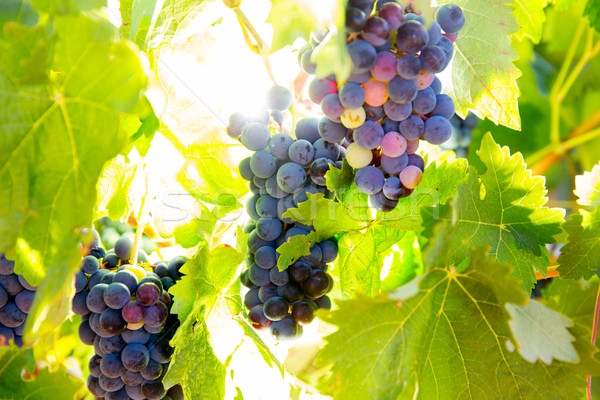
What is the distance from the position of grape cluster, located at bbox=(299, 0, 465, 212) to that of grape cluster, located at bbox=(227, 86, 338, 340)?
0.25ft

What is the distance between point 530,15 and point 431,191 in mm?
387

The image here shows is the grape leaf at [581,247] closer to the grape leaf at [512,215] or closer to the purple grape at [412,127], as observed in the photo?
the grape leaf at [512,215]

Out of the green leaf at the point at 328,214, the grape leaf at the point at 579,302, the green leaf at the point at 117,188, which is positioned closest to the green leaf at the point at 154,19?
the green leaf at the point at 117,188

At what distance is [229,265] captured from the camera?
834mm

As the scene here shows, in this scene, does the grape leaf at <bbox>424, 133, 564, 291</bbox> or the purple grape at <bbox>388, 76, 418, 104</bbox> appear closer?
the purple grape at <bbox>388, 76, 418, 104</bbox>

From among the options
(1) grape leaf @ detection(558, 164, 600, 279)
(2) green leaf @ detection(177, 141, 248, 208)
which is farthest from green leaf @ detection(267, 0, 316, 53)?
(1) grape leaf @ detection(558, 164, 600, 279)

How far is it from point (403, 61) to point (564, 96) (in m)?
1.19

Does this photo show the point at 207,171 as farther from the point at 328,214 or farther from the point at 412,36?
the point at 412,36

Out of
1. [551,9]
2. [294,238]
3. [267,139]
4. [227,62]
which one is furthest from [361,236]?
[551,9]

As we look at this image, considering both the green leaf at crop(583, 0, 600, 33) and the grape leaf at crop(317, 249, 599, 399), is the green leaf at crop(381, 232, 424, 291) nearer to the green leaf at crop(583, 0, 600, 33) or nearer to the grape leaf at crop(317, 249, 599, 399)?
the grape leaf at crop(317, 249, 599, 399)

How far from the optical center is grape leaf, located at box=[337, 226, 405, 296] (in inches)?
32.0

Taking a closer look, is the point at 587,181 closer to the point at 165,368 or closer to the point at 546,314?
the point at 546,314

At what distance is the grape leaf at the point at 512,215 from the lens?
773 millimetres

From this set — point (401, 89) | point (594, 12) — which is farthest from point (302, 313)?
point (594, 12)
